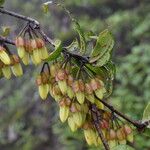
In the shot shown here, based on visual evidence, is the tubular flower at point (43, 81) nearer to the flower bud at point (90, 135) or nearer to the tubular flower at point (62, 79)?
the tubular flower at point (62, 79)

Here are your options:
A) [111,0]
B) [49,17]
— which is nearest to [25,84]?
[49,17]

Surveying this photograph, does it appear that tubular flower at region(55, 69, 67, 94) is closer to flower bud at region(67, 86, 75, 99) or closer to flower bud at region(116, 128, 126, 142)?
flower bud at region(67, 86, 75, 99)

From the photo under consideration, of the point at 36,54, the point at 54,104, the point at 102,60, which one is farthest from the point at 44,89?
the point at 54,104

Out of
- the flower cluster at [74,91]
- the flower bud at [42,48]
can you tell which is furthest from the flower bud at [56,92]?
the flower bud at [42,48]

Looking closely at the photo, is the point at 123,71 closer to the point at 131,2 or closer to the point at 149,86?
the point at 149,86

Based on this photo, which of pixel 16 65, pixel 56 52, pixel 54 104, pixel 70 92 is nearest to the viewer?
pixel 56 52

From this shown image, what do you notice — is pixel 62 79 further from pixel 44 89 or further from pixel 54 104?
pixel 54 104
